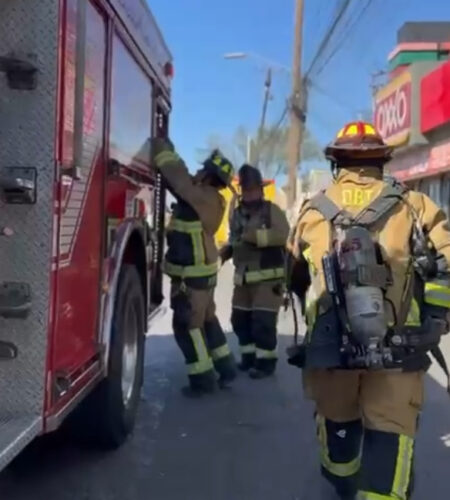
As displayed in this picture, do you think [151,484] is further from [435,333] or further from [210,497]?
[435,333]

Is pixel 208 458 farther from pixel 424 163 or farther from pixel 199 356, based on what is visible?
pixel 424 163

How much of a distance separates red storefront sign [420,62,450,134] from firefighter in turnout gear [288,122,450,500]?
14408 millimetres

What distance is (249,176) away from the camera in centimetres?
739

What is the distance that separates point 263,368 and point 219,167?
1856 mm

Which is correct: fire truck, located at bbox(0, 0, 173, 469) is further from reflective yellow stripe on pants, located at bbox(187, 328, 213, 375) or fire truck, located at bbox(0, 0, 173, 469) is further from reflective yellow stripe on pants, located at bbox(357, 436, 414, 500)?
reflective yellow stripe on pants, located at bbox(187, 328, 213, 375)

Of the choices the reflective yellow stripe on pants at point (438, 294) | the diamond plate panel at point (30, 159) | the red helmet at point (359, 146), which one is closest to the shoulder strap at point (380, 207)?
the red helmet at point (359, 146)

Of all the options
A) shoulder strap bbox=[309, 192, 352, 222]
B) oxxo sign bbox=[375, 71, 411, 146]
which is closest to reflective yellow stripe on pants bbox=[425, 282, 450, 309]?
shoulder strap bbox=[309, 192, 352, 222]

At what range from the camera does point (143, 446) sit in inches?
212

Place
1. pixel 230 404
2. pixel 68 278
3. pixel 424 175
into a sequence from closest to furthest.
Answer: pixel 68 278, pixel 230 404, pixel 424 175

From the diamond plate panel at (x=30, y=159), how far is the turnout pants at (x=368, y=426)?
4.45 ft

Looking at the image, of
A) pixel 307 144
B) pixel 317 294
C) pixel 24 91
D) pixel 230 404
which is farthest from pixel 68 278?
pixel 307 144

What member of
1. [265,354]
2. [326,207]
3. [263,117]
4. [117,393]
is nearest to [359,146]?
[326,207]

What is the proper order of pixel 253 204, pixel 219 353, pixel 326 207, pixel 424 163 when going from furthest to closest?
pixel 424 163 → pixel 253 204 → pixel 219 353 → pixel 326 207

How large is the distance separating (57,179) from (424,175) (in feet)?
58.7
